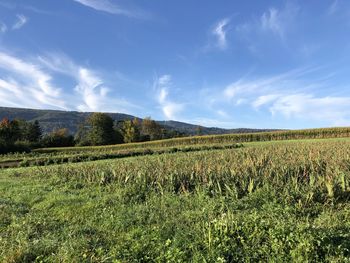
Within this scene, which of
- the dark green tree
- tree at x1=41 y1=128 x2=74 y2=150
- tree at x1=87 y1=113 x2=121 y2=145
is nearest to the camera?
tree at x1=41 y1=128 x2=74 y2=150

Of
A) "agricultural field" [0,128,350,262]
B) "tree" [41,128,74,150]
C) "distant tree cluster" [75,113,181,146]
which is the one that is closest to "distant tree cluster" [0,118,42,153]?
"tree" [41,128,74,150]

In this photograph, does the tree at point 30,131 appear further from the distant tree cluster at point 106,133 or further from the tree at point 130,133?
the tree at point 130,133

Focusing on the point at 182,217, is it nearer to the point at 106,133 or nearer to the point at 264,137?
the point at 264,137

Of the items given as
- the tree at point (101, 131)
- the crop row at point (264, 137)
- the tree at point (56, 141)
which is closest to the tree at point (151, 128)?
the tree at point (101, 131)

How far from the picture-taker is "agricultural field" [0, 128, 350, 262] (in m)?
5.72

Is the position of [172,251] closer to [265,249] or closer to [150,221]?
[265,249]

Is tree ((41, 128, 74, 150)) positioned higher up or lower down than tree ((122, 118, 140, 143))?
lower down

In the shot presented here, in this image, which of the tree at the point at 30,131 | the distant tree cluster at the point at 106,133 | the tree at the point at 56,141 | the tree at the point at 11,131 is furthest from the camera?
the tree at the point at 30,131

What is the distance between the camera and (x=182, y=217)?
809 cm

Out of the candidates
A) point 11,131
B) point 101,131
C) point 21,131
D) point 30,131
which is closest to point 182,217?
point 11,131

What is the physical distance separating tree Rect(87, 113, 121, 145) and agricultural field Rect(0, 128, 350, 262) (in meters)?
75.2

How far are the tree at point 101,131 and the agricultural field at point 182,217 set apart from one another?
75183 mm

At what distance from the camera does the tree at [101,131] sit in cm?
8938

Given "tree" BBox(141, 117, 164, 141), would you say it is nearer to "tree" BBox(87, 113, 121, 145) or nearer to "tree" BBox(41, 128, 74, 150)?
"tree" BBox(87, 113, 121, 145)
